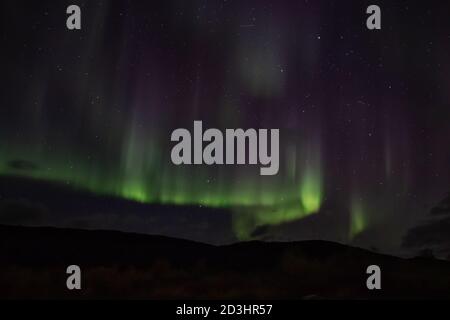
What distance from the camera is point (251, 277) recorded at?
3.52 meters

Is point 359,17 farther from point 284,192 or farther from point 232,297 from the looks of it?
point 232,297

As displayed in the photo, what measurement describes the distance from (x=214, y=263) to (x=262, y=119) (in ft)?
3.29

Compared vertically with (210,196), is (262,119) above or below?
above

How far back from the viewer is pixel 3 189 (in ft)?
11.6

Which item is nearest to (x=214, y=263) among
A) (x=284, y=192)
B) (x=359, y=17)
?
(x=284, y=192)

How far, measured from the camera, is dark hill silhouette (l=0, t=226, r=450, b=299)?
3484 mm

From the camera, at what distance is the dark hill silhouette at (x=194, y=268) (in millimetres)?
3484

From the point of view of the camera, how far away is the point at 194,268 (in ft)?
11.7

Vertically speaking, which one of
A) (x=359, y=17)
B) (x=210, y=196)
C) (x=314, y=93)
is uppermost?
(x=359, y=17)

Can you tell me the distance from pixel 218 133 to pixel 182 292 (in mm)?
1058
